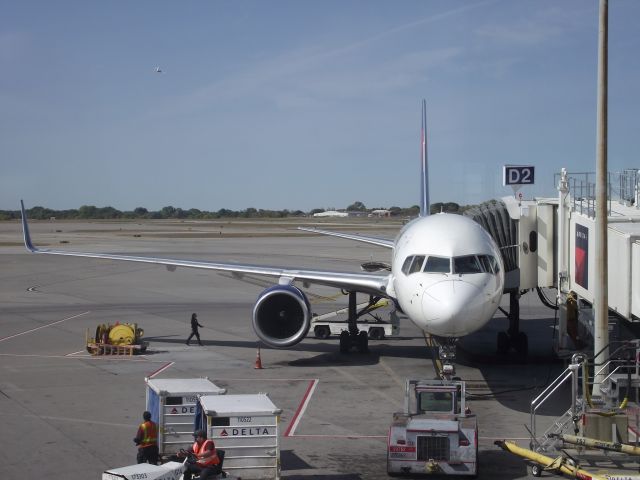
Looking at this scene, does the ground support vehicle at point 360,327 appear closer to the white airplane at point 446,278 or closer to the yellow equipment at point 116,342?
the yellow equipment at point 116,342

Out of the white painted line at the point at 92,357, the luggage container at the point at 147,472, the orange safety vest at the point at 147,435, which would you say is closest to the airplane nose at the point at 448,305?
the orange safety vest at the point at 147,435

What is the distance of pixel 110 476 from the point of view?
1165 centimetres

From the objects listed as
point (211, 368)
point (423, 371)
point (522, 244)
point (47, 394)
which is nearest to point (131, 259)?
point (211, 368)

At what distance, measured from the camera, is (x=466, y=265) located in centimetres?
1720

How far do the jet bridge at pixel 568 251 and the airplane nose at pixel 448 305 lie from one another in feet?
9.44

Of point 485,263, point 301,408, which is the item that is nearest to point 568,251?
point 485,263

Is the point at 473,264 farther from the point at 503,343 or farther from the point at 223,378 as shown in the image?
the point at 503,343

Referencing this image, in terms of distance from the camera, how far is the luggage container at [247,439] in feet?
43.2

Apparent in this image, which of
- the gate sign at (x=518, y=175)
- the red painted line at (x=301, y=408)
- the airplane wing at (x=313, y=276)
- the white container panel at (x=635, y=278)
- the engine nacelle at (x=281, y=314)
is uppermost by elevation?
the gate sign at (x=518, y=175)

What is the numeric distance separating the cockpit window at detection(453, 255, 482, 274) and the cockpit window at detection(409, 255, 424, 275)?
78cm

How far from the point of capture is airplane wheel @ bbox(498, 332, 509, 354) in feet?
82.7

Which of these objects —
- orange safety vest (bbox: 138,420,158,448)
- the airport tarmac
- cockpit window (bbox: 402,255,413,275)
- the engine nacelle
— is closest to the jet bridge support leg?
the airport tarmac

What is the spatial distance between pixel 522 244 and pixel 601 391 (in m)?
6.51

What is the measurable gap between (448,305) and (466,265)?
1.39m
